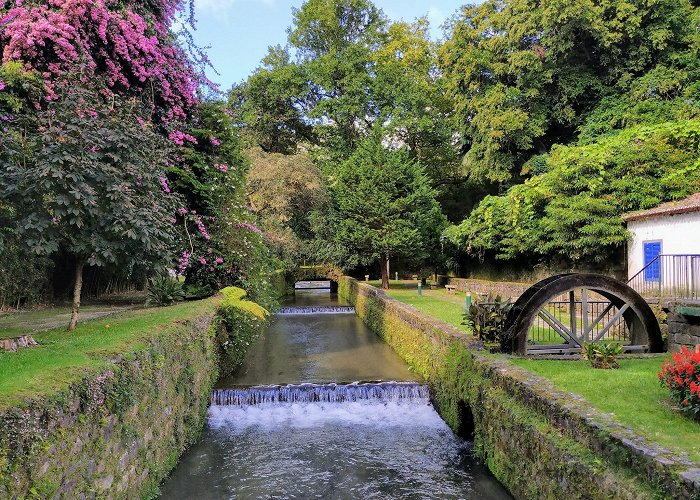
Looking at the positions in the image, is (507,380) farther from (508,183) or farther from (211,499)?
(508,183)

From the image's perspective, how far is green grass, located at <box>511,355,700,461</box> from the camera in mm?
5363

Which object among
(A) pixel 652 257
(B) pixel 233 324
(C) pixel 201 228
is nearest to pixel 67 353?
(B) pixel 233 324

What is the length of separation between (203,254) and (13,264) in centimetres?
484

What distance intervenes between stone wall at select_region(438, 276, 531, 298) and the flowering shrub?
40.2ft

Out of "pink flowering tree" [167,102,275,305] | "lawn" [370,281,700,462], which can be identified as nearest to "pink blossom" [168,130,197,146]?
"pink flowering tree" [167,102,275,305]

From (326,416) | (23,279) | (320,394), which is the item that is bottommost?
(326,416)

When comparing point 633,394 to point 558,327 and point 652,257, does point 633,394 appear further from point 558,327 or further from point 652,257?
point 652,257

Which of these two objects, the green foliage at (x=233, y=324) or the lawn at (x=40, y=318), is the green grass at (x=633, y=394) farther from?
the lawn at (x=40, y=318)

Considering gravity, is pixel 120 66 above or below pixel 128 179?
above

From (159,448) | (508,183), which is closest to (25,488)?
(159,448)

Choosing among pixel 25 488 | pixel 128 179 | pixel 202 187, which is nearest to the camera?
pixel 25 488

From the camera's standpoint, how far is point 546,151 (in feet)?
92.4

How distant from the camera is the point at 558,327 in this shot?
34.4ft

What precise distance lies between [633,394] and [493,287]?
17.5m
